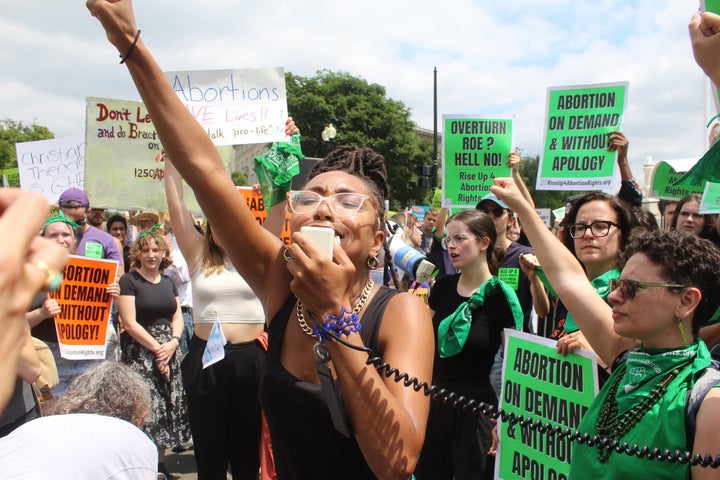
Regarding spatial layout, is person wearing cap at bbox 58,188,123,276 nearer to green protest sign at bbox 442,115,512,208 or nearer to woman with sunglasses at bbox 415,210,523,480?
green protest sign at bbox 442,115,512,208

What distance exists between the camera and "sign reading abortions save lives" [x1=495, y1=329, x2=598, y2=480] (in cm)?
300

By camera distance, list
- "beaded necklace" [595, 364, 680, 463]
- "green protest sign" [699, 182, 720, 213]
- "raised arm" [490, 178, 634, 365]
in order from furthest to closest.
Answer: "green protest sign" [699, 182, 720, 213] → "raised arm" [490, 178, 634, 365] → "beaded necklace" [595, 364, 680, 463]

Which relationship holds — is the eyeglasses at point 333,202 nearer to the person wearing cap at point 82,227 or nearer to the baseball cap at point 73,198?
the person wearing cap at point 82,227

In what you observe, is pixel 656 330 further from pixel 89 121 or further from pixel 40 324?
pixel 89 121

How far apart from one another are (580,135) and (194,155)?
3.94m

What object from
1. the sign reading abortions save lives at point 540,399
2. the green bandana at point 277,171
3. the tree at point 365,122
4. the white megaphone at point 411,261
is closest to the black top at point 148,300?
the green bandana at point 277,171

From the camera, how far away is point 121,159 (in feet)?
19.0

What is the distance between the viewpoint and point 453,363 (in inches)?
156

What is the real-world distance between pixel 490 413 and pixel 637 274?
745mm

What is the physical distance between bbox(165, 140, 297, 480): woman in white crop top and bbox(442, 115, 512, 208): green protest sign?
1.96m

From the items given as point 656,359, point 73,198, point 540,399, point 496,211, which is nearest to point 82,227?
point 73,198

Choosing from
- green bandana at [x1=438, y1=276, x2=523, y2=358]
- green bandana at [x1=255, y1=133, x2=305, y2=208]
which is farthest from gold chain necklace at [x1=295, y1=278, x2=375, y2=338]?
green bandana at [x1=438, y1=276, x2=523, y2=358]

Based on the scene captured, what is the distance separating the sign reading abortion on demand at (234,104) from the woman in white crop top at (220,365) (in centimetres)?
40

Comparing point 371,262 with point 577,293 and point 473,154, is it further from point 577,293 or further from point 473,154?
point 473,154
